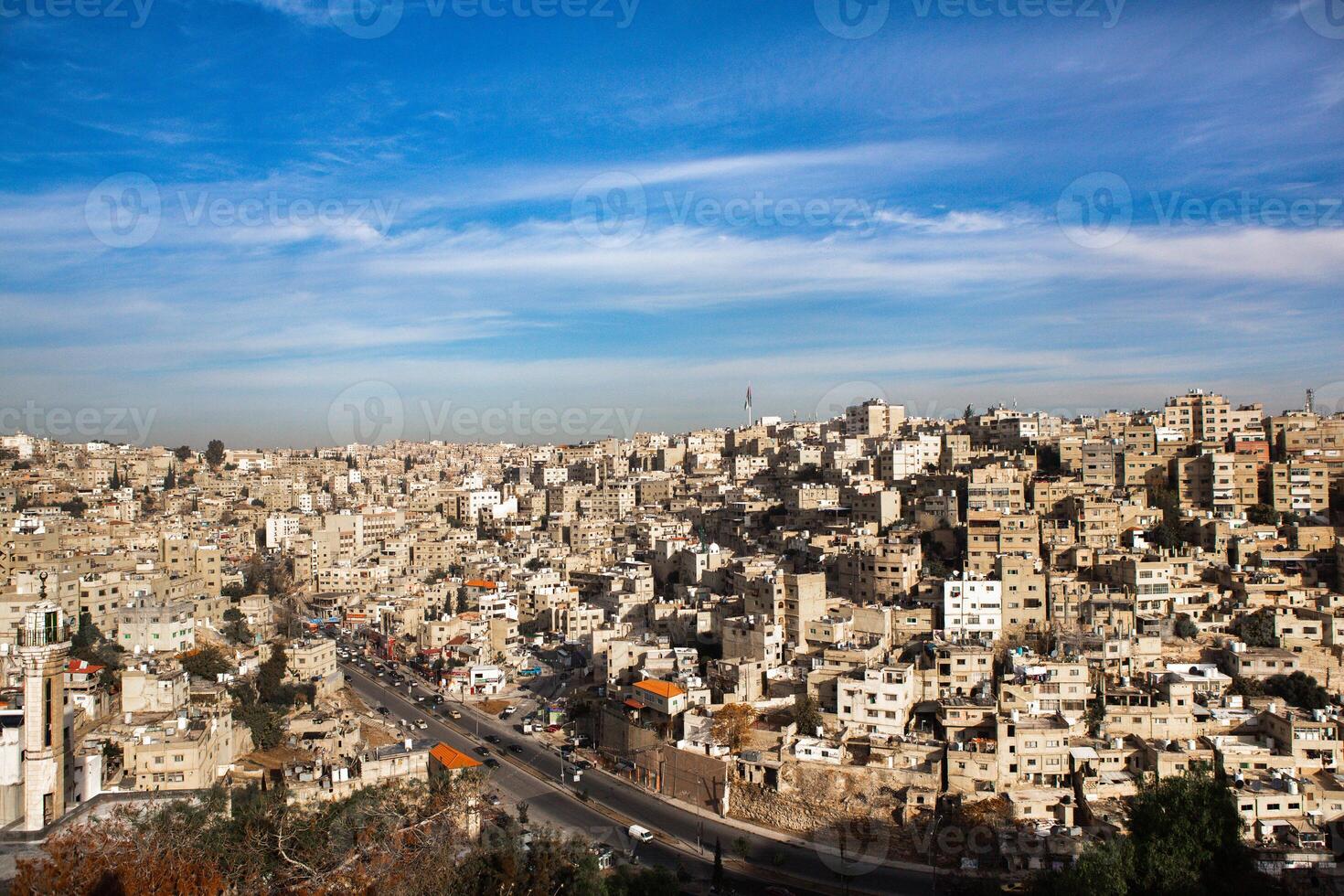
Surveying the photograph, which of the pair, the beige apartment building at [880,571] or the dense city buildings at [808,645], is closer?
the dense city buildings at [808,645]

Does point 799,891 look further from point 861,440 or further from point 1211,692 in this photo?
point 861,440

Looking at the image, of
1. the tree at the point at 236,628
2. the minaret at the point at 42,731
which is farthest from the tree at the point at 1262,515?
the minaret at the point at 42,731

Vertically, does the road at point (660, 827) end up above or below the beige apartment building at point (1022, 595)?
below

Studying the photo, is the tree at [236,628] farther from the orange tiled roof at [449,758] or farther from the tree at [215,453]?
the tree at [215,453]

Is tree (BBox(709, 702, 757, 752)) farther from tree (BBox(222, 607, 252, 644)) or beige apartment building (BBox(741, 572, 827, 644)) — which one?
tree (BBox(222, 607, 252, 644))

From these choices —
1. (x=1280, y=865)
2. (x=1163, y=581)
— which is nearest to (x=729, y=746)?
(x=1280, y=865)

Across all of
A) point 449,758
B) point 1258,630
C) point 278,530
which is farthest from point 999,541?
point 278,530

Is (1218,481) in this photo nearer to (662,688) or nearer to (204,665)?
(662,688)
